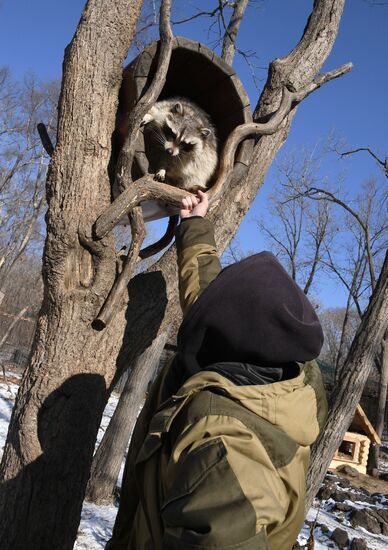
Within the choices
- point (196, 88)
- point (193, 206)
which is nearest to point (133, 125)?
point (193, 206)

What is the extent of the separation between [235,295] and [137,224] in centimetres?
101

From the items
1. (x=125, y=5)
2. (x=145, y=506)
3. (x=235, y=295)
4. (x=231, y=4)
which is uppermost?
(x=231, y=4)

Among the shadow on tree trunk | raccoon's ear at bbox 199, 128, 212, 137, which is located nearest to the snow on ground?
the shadow on tree trunk

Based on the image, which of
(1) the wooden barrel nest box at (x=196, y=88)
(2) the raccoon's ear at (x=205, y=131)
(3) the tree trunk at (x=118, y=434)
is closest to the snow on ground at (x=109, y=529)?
(3) the tree trunk at (x=118, y=434)

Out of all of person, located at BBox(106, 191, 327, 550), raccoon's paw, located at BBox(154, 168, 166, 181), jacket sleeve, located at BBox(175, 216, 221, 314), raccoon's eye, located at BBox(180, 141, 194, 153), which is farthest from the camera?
raccoon's eye, located at BBox(180, 141, 194, 153)

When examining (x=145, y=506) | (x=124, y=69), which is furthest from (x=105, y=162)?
(x=145, y=506)

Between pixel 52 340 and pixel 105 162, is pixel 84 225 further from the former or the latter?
pixel 52 340

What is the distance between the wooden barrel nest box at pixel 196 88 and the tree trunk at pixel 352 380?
2773 mm

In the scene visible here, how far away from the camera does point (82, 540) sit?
5102mm

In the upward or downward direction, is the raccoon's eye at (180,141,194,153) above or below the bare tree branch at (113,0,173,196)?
above

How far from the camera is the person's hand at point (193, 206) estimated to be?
2566 mm

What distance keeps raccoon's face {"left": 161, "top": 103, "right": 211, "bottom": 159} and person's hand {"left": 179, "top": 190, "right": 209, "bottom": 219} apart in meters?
0.93

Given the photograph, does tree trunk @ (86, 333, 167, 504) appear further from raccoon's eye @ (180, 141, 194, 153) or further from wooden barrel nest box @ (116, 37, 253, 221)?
wooden barrel nest box @ (116, 37, 253, 221)

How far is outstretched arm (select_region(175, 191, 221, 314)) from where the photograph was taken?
2.23m
